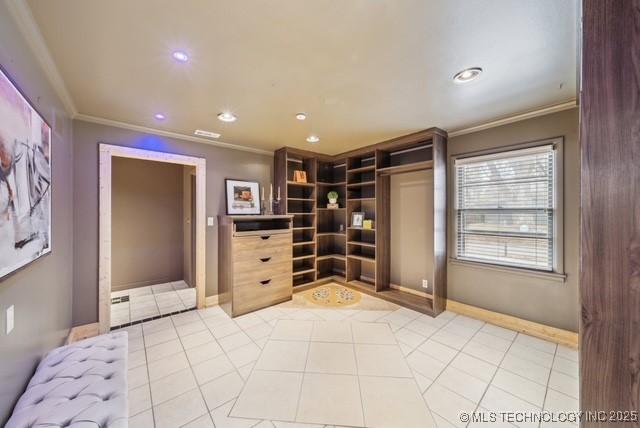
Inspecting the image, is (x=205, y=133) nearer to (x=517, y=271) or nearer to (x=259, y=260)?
(x=259, y=260)

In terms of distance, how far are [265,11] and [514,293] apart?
3550 mm

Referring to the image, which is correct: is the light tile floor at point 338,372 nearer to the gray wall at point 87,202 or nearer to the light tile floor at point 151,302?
the light tile floor at point 151,302

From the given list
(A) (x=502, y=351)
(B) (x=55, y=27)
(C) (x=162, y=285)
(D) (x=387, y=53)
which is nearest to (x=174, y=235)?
(C) (x=162, y=285)

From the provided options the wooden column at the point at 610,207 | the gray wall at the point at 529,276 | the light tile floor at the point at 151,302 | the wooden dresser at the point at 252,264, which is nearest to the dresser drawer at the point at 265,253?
the wooden dresser at the point at 252,264

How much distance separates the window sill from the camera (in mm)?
2494

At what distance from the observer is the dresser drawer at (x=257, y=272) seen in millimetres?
3145

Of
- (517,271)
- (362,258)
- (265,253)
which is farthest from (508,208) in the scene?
(265,253)

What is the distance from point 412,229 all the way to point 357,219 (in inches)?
37.4

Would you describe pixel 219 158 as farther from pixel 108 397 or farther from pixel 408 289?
pixel 408 289

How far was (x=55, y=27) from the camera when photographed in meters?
1.36

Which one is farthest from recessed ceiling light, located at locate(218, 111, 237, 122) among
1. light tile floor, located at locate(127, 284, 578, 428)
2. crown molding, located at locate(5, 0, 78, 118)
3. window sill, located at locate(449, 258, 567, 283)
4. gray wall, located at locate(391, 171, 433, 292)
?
window sill, located at locate(449, 258, 567, 283)

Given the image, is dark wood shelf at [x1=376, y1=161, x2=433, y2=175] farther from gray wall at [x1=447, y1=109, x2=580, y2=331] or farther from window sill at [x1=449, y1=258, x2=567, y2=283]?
window sill at [x1=449, y1=258, x2=567, y2=283]

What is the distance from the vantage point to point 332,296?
3.88 metres

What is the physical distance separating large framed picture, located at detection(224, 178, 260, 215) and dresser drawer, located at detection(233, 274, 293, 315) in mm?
1134
